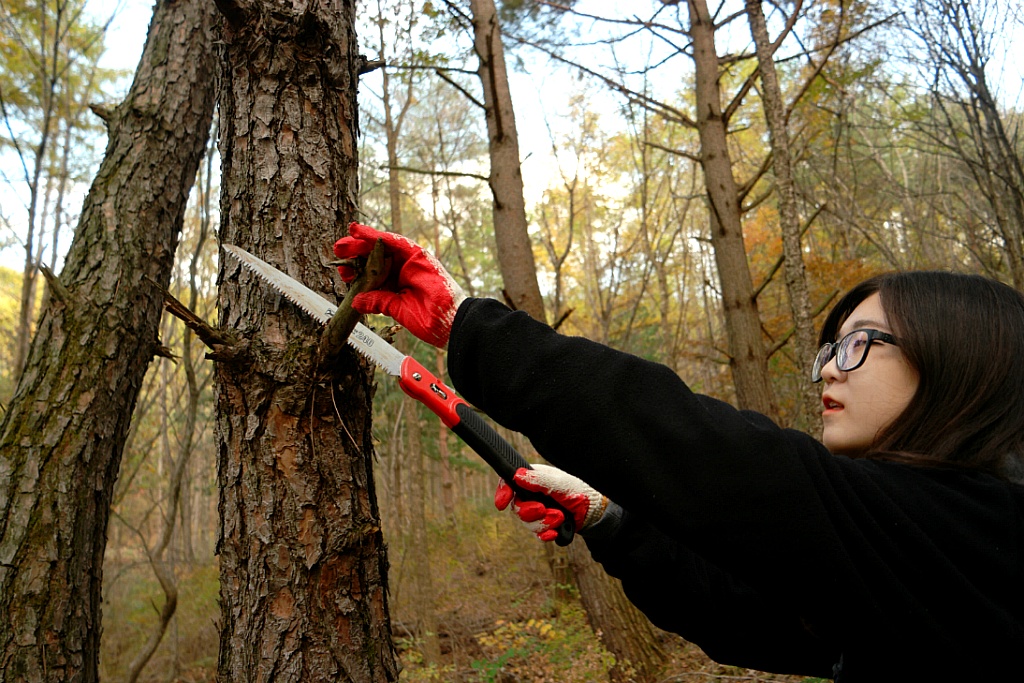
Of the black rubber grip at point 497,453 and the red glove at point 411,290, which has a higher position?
the red glove at point 411,290

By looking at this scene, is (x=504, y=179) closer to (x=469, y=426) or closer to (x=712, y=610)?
(x=469, y=426)

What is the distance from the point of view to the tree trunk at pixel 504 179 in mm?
4621

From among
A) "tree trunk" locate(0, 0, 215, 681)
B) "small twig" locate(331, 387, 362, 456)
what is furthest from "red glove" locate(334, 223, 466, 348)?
"tree trunk" locate(0, 0, 215, 681)

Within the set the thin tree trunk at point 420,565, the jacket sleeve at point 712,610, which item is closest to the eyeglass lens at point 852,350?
the jacket sleeve at point 712,610

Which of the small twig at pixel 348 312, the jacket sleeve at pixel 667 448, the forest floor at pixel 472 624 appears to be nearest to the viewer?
the jacket sleeve at pixel 667 448

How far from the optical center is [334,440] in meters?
2.07

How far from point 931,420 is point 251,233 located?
196cm

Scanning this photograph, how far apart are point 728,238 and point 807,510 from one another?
5.84m

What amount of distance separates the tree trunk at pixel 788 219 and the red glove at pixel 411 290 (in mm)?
5230

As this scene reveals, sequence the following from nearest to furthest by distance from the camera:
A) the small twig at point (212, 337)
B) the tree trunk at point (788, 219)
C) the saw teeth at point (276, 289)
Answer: the small twig at point (212, 337), the saw teeth at point (276, 289), the tree trunk at point (788, 219)

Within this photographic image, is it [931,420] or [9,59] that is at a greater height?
[9,59]

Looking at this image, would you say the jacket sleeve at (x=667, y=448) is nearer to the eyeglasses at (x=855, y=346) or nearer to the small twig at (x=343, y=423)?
the eyeglasses at (x=855, y=346)

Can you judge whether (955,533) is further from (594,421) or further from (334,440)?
(334,440)

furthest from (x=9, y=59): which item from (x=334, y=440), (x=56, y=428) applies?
(x=334, y=440)
